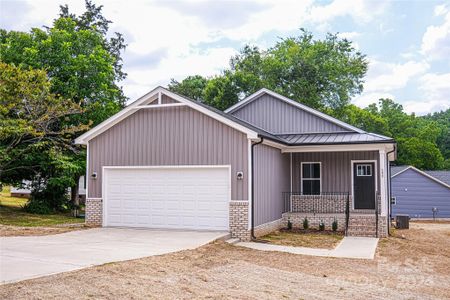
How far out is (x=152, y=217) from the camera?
14992mm

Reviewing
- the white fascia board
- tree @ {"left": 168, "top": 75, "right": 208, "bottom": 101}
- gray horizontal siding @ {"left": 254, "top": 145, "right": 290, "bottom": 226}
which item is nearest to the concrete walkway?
gray horizontal siding @ {"left": 254, "top": 145, "right": 290, "bottom": 226}

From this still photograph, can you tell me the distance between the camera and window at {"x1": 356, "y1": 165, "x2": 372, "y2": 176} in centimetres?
1743

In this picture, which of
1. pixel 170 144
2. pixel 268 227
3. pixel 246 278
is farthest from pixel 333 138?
pixel 246 278

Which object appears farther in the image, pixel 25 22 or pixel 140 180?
pixel 25 22

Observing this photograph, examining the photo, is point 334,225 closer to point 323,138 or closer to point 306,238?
point 306,238

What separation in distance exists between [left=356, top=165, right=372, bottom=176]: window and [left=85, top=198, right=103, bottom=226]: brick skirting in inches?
376

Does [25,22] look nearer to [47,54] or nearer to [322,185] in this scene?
[47,54]

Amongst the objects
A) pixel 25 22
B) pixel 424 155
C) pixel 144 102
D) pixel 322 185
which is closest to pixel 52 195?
pixel 25 22

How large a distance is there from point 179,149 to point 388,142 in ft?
23.2

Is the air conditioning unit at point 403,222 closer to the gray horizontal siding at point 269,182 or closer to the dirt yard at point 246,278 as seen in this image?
the gray horizontal siding at point 269,182

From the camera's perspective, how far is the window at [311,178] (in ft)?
58.7

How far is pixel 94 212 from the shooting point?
15.6m

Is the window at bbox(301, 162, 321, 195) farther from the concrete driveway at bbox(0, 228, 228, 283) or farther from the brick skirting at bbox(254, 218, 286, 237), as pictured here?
the concrete driveway at bbox(0, 228, 228, 283)

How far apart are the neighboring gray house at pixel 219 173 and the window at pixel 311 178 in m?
0.04
